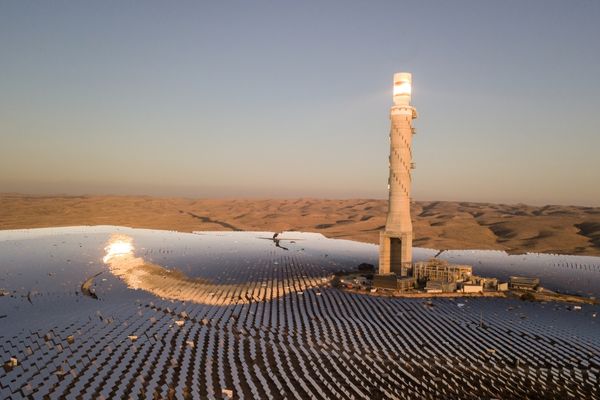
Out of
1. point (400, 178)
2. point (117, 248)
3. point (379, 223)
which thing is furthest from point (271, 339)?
point (379, 223)

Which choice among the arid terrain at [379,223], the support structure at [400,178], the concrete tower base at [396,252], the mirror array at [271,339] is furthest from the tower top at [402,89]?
the arid terrain at [379,223]

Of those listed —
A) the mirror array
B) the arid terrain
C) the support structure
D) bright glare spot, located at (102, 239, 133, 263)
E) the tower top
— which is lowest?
bright glare spot, located at (102, 239, 133, 263)

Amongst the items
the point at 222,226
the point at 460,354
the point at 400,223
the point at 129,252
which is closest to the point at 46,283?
the point at 129,252

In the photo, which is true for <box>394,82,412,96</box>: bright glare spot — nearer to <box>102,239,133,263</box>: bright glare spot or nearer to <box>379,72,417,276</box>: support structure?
<box>379,72,417,276</box>: support structure

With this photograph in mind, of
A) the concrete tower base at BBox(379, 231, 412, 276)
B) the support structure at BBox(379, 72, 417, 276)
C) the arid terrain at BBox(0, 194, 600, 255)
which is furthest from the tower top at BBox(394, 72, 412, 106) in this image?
the arid terrain at BBox(0, 194, 600, 255)

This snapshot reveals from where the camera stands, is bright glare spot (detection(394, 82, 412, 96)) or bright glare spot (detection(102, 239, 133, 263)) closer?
bright glare spot (detection(394, 82, 412, 96))

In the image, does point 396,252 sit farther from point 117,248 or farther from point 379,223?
point 379,223

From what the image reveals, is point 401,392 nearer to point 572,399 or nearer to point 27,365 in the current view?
point 572,399
